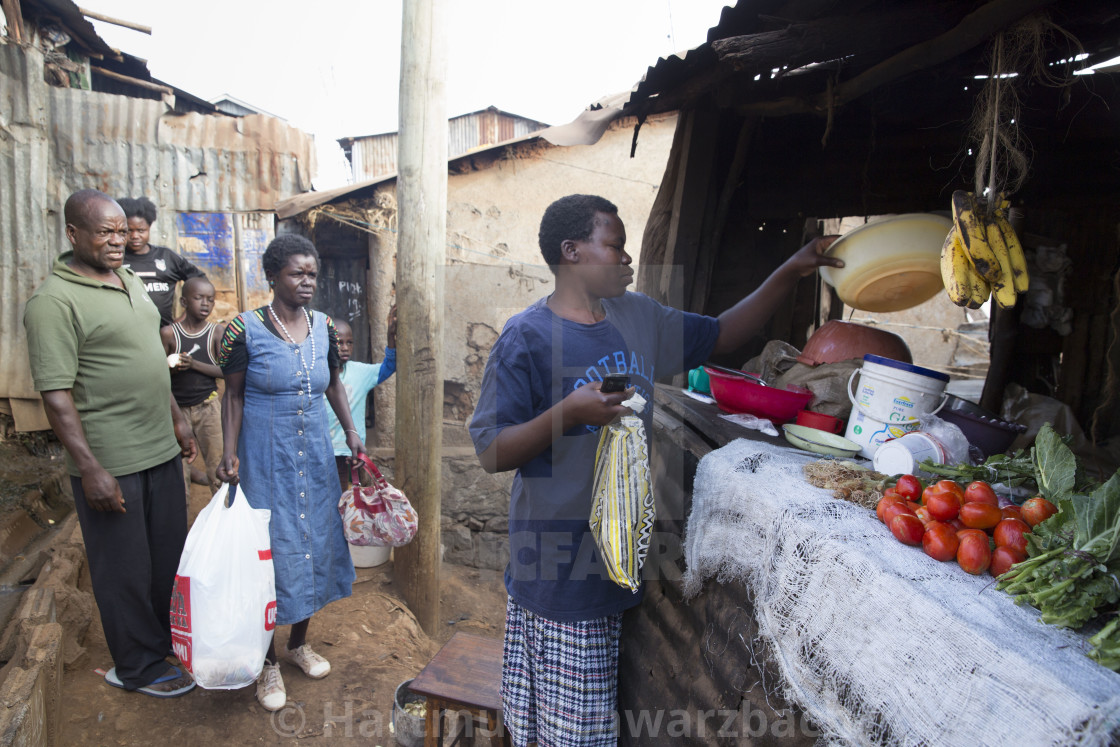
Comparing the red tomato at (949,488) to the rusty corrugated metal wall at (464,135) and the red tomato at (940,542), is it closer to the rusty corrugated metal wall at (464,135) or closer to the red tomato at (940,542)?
the red tomato at (940,542)

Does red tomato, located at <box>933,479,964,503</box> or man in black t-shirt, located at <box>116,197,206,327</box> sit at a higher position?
man in black t-shirt, located at <box>116,197,206,327</box>

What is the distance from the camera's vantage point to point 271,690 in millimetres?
2975

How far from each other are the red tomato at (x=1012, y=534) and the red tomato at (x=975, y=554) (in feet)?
0.09

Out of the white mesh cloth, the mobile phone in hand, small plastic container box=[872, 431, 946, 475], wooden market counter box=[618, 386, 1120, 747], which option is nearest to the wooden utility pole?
wooden market counter box=[618, 386, 1120, 747]

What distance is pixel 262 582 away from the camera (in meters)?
2.63

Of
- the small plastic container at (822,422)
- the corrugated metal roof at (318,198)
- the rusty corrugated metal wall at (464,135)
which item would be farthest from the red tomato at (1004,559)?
the rusty corrugated metal wall at (464,135)

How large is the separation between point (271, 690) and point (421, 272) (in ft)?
7.61

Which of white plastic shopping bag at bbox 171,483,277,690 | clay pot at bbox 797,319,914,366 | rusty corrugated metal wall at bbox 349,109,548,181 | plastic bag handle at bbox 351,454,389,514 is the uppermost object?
rusty corrugated metal wall at bbox 349,109,548,181

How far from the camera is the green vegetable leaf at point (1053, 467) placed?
129 cm

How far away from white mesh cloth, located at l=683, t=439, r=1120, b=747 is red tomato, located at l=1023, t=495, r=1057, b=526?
180 millimetres

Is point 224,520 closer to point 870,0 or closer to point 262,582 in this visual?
point 262,582

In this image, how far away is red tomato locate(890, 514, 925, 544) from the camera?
4.27ft

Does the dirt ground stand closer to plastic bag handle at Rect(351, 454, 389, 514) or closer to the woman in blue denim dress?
the woman in blue denim dress

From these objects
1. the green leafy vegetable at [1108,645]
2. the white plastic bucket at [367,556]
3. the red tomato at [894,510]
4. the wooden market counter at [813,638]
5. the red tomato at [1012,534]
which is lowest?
the white plastic bucket at [367,556]
